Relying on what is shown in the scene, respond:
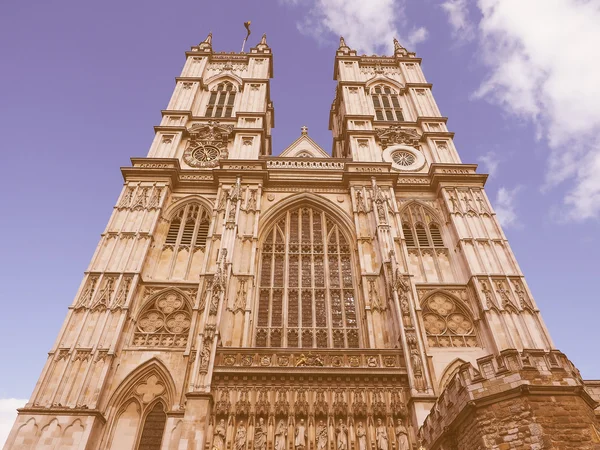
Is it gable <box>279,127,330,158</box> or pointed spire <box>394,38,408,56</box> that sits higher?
pointed spire <box>394,38,408,56</box>

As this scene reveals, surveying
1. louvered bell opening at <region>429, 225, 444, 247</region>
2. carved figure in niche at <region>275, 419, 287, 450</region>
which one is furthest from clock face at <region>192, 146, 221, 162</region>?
carved figure in niche at <region>275, 419, 287, 450</region>

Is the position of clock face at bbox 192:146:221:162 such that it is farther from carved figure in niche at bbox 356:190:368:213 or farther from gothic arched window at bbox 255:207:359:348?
carved figure in niche at bbox 356:190:368:213

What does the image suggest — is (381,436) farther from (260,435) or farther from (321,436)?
(260,435)

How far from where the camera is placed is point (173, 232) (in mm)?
20547

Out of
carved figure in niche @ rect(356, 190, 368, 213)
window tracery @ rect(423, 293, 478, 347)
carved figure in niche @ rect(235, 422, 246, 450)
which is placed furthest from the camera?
carved figure in niche @ rect(356, 190, 368, 213)

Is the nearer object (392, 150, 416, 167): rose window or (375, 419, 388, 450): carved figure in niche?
(375, 419, 388, 450): carved figure in niche

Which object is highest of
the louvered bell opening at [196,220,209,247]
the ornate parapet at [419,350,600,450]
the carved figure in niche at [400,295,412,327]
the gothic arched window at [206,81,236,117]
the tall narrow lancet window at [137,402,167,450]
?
the gothic arched window at [206,81,236,117]

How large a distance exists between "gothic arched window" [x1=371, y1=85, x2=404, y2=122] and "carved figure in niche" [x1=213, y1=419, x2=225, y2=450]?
66.6ft

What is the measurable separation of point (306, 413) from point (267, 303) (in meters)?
5.70

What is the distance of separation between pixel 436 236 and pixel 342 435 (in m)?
11.1

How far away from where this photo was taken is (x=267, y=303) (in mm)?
18203

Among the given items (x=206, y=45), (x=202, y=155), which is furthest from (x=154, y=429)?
(x=206, y=45)

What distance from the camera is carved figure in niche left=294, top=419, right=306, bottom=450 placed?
12.5m

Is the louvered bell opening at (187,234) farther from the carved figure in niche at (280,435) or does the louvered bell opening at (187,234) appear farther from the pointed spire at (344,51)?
the pointed spire at (344,51)
